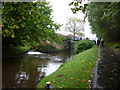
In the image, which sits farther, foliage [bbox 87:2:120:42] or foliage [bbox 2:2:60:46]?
foliage [bbox 87:2:120:42]

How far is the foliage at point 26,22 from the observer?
4.64 m

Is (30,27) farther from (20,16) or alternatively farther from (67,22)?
(67,22)

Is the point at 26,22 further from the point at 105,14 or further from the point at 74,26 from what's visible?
the point at 74,26

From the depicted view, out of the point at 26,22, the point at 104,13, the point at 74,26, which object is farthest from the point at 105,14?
the point at 74,26

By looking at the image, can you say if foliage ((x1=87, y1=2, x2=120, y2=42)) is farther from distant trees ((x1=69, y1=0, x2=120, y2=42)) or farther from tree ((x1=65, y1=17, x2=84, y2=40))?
tree ((x1=65, y1=17, x2=84, y2=40))

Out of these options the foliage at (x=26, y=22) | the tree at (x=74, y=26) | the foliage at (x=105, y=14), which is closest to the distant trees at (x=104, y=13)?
the foliage at (x=105, y=14)

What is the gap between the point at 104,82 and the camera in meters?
5.99

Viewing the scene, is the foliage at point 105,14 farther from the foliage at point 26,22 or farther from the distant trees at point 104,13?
the foliage at point 26,22

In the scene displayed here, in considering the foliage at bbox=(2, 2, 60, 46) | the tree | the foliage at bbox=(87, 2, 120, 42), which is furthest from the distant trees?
the tree

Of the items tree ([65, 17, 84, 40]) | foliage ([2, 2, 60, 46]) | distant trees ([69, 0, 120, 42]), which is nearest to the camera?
foliage ([2, 2, 60, 46])

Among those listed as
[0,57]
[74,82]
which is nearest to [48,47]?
[0,57]

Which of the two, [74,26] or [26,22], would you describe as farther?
[74,26]

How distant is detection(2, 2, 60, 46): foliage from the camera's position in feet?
15.2

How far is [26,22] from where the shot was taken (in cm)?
1012
